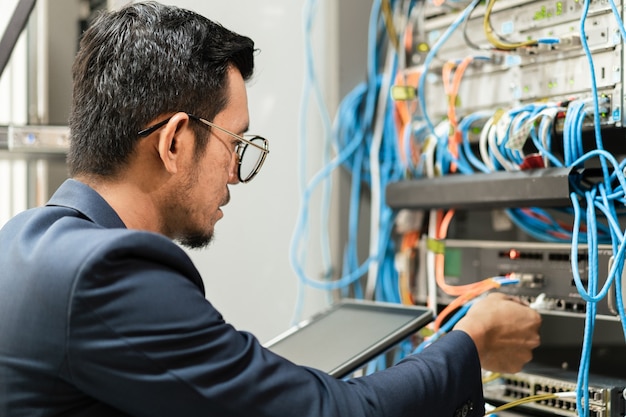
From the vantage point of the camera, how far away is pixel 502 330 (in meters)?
1.22

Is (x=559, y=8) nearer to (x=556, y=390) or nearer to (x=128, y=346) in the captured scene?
(x=556, y=390)

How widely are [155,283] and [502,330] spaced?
0.61 metres

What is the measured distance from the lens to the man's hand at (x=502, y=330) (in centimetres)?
118

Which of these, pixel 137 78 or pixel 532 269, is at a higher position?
pixel 137 78

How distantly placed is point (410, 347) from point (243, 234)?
20.0 inches

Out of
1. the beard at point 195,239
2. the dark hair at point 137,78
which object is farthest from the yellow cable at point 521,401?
the dark hair at point 137,78

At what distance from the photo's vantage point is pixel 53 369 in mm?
904

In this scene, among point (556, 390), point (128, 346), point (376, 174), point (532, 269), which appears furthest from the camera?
point (376, 174)

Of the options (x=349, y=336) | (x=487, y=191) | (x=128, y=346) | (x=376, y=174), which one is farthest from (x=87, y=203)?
(x=376, y=174)

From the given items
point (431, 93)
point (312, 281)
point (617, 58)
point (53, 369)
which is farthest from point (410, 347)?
point (53, 369)

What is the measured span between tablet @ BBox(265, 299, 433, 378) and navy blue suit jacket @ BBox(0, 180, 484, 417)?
0.34 metres

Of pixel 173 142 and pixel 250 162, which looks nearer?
pixel 173 142

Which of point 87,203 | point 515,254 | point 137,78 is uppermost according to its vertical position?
point 137,78

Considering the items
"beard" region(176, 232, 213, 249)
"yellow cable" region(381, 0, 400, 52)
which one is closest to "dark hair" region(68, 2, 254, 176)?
"beard" region(176, 232, 213, 249)
